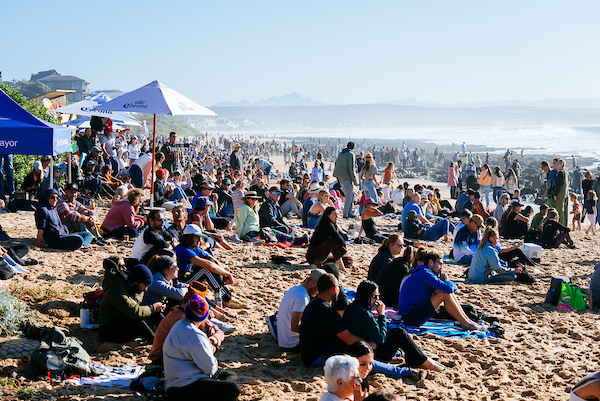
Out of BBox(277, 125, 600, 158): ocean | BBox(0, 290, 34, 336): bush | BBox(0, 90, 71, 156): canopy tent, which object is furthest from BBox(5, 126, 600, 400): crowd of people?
BBox(277, 125, 600, 158): ocean

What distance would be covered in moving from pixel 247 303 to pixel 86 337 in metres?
2.05

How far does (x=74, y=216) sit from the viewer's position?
8562 mm

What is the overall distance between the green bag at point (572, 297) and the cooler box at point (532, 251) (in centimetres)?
265

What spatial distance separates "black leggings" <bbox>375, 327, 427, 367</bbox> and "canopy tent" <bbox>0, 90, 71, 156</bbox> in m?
4.25

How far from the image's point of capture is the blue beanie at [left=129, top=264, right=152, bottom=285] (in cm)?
516

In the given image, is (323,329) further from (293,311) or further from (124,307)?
(124,307)

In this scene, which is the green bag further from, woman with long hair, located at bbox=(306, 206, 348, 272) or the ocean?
the ocean

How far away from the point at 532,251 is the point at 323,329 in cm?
669

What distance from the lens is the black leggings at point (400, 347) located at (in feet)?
16.3

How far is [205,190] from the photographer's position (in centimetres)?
944

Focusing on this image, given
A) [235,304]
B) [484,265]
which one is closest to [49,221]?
[235,304]

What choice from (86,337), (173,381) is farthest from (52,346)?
(173,381)

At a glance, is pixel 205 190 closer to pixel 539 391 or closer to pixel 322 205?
pixel 322 205

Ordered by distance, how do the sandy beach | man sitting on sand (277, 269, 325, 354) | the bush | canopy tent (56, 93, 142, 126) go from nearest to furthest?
the sandy beach, the bush, man sitting on sand (277, 269, 325, 354), canopy tent (56, 93, 142, 126)
